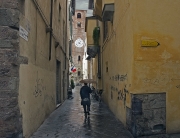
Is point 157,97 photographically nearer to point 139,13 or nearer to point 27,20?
point 139,13

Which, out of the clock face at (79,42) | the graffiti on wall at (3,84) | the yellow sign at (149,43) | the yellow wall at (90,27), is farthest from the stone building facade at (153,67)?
the clock face at (79,42)

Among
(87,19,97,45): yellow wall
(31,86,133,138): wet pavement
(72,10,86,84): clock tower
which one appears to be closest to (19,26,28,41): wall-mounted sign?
(31,86,133,138): wet pavement

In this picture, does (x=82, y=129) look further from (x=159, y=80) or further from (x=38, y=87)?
(x=159, y=80)

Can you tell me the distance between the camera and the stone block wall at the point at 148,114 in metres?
5.82

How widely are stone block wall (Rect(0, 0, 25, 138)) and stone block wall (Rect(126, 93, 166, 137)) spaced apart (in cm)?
284

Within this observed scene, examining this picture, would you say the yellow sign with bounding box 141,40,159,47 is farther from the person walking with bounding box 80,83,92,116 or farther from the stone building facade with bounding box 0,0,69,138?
the person walking with bounding box 80,83,92,116

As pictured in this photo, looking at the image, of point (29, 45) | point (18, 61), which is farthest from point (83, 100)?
point (18, 61)

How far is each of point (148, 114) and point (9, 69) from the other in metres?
3.58

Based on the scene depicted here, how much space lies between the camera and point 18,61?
4.82 metres

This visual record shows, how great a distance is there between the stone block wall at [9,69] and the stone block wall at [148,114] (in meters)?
2.84

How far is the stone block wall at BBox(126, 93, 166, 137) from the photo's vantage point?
5816 millimetres

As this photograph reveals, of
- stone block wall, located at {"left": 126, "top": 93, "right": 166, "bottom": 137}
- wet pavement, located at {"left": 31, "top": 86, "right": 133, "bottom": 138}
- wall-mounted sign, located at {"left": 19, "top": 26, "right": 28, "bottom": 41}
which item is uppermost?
wall-mounted sign, located at {"left": 19, "top": 26, "right": 28, "bottom": 41}

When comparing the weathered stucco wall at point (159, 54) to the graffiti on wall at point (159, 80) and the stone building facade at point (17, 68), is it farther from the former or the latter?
the stone building facade at point (17, 68)

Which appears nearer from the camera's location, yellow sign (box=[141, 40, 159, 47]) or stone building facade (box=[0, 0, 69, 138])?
stone building facade (box=[0, 0, 69, 138])
